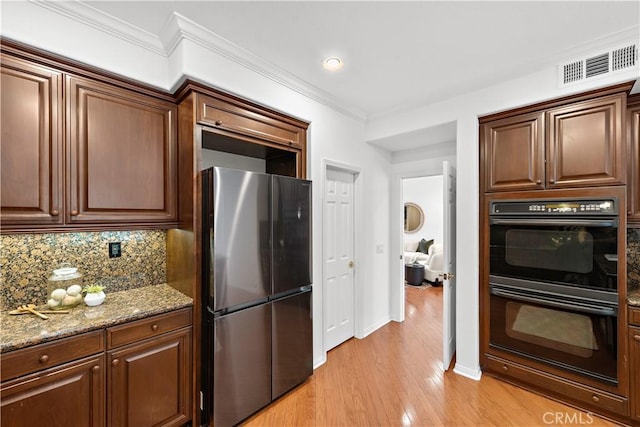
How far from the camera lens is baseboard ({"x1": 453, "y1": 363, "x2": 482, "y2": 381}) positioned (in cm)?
250

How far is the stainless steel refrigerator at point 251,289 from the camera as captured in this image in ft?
6.07

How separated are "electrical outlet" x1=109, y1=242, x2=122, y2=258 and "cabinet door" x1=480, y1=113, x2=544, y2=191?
3.15 meters

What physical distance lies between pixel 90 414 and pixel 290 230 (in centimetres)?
160

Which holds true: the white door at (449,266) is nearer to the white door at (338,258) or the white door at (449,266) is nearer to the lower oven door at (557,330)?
the lower oven door at (557,330)

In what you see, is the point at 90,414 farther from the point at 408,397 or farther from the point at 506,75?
the point at 506,75

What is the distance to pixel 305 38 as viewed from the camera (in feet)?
6.21

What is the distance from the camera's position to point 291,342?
90.5 inches

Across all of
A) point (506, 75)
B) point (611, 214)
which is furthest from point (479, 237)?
point (506, 75)

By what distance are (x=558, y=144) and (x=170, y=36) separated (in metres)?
3.04

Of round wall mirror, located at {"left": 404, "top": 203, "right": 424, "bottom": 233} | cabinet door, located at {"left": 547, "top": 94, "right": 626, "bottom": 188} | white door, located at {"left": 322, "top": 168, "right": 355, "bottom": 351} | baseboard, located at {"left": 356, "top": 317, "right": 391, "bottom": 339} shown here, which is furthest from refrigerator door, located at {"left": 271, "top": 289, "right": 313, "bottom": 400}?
round wall mirror, located at {"left": 404, "top": 203, "right": 424, "bottom": 233}

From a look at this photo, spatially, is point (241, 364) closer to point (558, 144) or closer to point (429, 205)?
point (558, 144)

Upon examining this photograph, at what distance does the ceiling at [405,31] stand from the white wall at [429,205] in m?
4.99

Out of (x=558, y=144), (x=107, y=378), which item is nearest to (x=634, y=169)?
(x=558, y=144)

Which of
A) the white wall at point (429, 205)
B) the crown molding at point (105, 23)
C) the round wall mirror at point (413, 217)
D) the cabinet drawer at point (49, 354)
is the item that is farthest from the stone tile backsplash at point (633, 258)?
the round wall mirror at point (413, 217)
